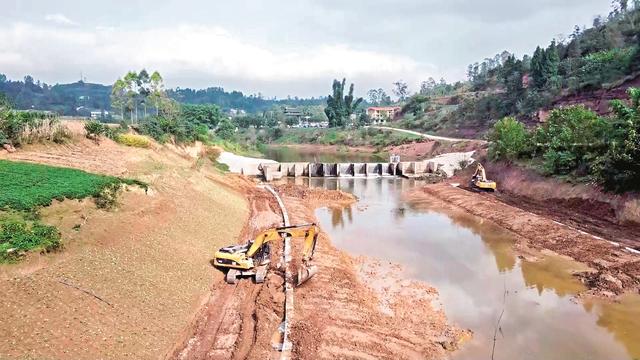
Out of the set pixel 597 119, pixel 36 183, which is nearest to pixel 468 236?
pixel 597 119

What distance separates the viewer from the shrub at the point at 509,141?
40.9m

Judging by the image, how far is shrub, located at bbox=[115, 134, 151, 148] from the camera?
32.9 meters

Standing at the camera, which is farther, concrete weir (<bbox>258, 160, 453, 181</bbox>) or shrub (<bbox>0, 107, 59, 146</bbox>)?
concrete weir (<bbox>258, 160, 453, 181</bbox>)

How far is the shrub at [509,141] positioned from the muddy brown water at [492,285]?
32.7ft

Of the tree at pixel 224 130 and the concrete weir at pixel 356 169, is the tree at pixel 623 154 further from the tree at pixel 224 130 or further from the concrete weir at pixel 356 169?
the tree at pixel 224 130

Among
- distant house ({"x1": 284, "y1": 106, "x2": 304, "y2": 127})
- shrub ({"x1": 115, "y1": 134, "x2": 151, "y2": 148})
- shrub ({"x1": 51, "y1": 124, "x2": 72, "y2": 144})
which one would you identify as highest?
distant house ({"x1": 284, "y1": 106, "x2": 304, "y2": 127})

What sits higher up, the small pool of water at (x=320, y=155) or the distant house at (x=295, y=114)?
the distant house at (x=295, y=114)

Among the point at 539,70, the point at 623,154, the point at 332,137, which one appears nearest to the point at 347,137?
the point at 332,137

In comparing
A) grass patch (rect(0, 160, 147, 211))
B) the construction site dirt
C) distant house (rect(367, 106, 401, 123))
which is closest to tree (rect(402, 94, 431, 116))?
distant house (rect(367, 106, 401, 123))

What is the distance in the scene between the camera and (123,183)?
21016mm

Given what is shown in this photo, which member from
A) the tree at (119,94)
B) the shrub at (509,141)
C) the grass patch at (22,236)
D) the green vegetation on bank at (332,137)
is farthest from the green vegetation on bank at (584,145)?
the tree at (119,94)

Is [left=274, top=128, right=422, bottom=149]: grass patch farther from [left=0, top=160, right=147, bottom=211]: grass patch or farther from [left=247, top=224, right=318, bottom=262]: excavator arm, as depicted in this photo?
[left=0, top=160, right=147, bottom=211]: grass patch

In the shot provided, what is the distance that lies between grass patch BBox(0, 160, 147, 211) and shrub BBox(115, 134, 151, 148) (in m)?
11.7

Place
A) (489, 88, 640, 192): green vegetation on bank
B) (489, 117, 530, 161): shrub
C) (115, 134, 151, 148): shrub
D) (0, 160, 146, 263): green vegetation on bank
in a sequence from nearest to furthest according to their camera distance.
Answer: (0, 160, 146, 263): green vegetation on bank < (489, 88, 640, 192): green vegetation on bank < (115, 134, 151, 148): shrub < (489, 117, 530, 161): shrub
